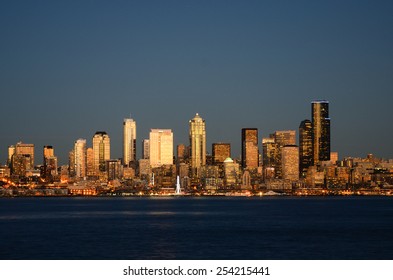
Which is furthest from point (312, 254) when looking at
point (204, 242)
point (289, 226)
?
point (289, 226)

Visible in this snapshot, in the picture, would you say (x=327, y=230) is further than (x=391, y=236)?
Yes

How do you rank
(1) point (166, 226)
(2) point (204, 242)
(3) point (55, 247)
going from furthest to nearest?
(1) point (166, 226) < (2) point (204, 242) < (3) point (55, 247)
